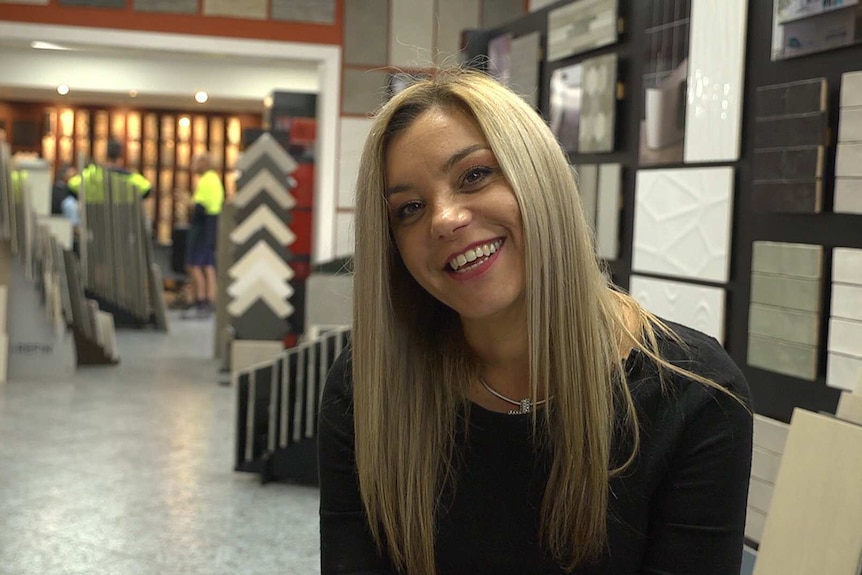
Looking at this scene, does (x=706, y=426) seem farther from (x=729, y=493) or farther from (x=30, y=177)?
(x=30, y=177)

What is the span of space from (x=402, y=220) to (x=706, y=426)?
18.0 inches

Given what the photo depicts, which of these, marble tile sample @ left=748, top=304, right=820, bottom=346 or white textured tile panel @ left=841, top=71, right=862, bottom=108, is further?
marble tile sample @ left=748, top=304, right=820, bottom=346

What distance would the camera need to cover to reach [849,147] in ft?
9.56

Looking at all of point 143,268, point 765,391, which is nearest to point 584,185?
point 765,391

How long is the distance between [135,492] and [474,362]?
3.48 m

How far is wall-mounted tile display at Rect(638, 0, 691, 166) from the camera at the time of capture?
12.7 feet

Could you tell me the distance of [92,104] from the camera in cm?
1498

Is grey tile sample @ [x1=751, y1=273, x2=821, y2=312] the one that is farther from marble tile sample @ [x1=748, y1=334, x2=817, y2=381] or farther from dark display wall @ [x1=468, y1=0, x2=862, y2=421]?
marble tile sample @ [x1=748, y1=334, x2=817, y2=381]

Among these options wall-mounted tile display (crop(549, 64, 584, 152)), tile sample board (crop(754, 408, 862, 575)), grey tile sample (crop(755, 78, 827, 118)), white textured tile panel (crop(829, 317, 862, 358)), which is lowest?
A: tile sample board (crop(754, 408, 862, 575))

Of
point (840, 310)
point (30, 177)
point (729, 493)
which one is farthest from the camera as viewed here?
point (30, 177)

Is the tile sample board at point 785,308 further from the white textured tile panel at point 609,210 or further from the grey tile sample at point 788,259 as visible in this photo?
the white textured tile panel at point 609,210

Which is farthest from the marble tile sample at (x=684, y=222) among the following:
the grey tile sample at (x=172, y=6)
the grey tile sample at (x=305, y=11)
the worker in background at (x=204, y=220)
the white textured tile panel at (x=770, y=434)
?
the worker in background at (x=204, y=220)

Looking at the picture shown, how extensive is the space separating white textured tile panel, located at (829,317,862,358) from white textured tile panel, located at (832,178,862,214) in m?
0.29

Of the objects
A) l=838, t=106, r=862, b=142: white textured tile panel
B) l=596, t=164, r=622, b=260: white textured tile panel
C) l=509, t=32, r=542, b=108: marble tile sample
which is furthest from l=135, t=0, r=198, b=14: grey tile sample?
l=838, t=106, r=862, b=142: white textured tile panel
